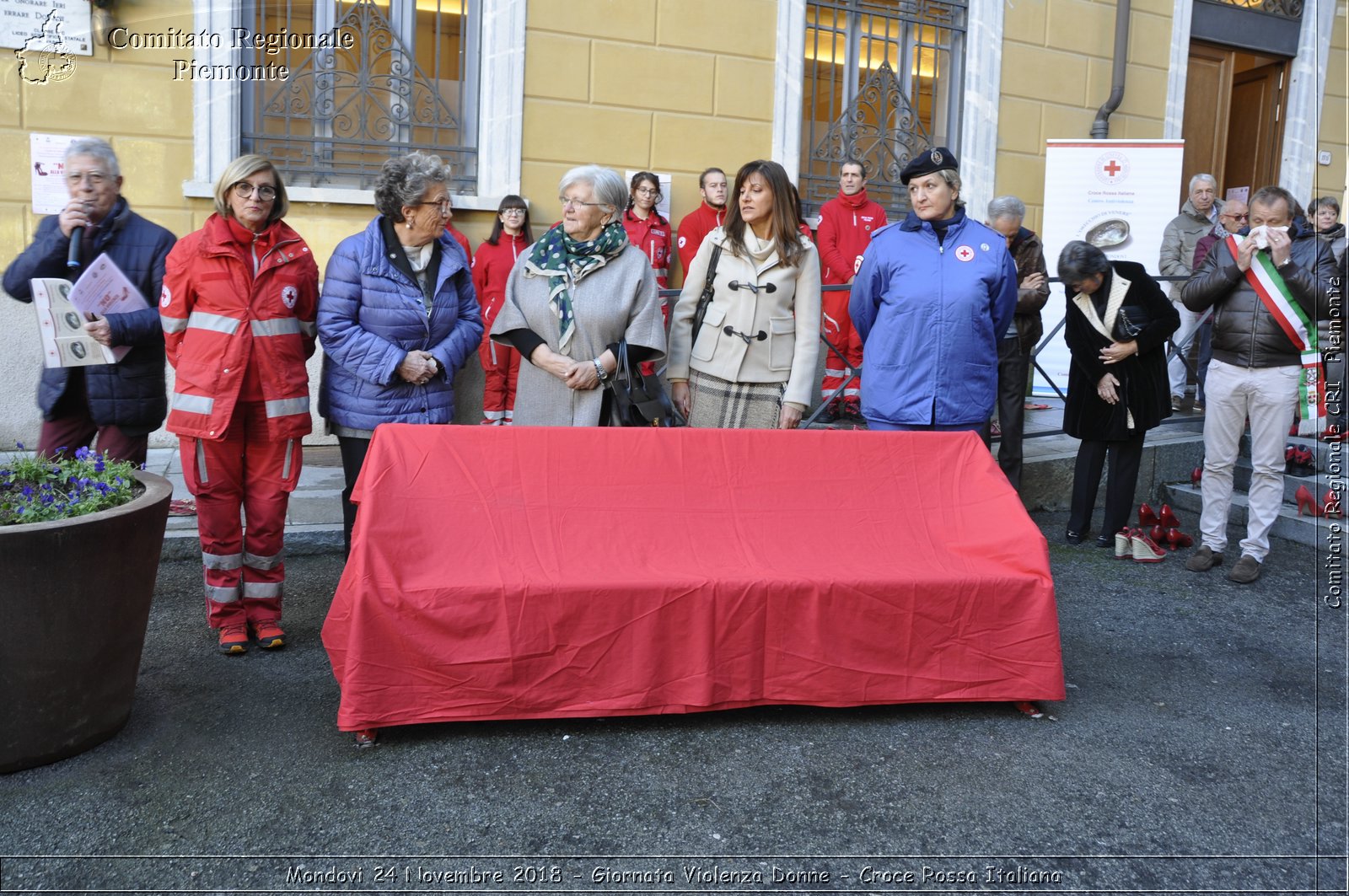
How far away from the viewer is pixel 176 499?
5.91 metres

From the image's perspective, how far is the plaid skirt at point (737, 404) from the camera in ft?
15.5

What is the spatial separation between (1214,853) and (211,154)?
6841mm

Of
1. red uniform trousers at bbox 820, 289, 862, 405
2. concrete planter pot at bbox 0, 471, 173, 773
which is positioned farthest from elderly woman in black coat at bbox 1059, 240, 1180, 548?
concrete planter pot at bbox 0, 471, 173, 773

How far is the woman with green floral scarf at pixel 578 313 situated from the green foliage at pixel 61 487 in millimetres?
1424

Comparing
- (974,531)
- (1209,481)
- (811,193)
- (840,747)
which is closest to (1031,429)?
(1209,481)

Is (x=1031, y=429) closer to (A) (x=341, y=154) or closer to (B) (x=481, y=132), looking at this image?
(B) (x=481, y=132)

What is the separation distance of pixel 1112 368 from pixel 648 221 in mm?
3360

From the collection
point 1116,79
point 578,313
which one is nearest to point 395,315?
point 578,313

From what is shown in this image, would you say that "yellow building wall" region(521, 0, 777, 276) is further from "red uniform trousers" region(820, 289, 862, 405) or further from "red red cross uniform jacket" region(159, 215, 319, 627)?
"red red cross uniform jacket" region(159, 215, 319, 627)

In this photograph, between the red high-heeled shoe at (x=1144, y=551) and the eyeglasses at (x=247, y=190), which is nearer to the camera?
the eyeglasses at (x=247, y=190)

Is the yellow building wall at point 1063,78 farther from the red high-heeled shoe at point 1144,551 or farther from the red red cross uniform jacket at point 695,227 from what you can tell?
the red high-heeled shoe at point 1144,551

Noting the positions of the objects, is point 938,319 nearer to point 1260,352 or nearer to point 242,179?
point 1260,352

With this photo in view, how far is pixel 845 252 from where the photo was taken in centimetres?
827

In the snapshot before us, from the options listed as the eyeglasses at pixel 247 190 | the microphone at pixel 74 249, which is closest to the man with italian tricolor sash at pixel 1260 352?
the eyeglasses at pixel 247 190
